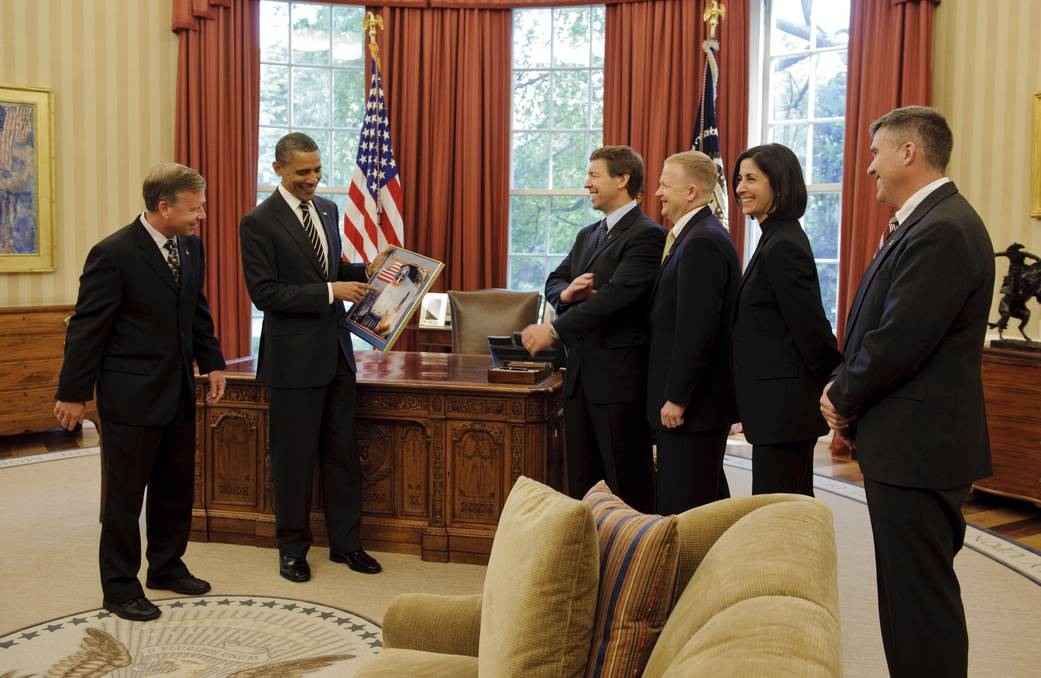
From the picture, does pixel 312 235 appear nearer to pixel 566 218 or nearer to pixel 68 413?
pixel 68 413

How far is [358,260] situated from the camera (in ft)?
22.7

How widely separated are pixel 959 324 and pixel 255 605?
2.65 m

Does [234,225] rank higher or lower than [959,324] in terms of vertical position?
higher

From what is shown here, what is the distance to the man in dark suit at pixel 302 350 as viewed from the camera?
3826 millimetres

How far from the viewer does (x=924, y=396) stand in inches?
91.0

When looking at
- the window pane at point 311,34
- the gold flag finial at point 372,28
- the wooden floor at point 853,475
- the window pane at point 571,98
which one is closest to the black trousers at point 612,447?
the wooden floor at point 853,475

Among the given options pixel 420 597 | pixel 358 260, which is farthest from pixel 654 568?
pixel 358 260

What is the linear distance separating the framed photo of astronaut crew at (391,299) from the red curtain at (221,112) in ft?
12.6

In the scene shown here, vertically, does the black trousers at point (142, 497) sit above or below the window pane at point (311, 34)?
below

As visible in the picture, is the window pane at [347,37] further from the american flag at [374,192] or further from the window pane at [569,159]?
the window pane at [569,159]

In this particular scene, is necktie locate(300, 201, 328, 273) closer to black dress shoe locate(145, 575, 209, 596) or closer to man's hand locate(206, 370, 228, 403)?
man's hand locate(206, 370, 228, 403)

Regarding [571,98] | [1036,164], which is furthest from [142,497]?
[571,98]

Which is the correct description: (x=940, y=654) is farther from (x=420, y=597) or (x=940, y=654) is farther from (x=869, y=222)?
(x=869, y=222)

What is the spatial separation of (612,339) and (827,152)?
14.0 ft
